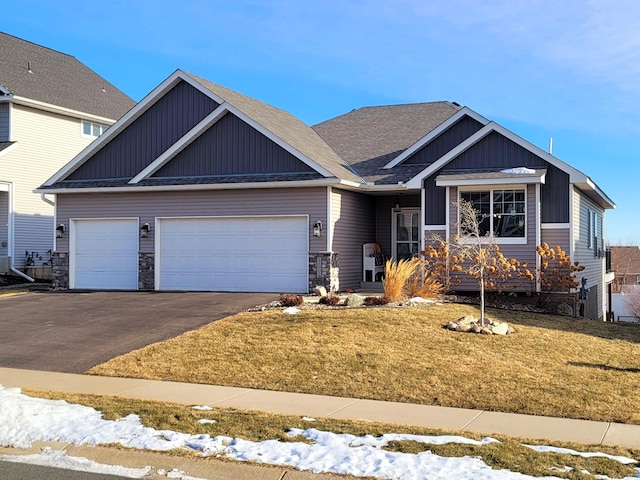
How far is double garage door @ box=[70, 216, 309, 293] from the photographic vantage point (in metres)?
21.3

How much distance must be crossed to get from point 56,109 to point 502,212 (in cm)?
1911

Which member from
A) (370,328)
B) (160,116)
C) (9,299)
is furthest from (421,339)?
(160,116)

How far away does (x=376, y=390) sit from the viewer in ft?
35.1

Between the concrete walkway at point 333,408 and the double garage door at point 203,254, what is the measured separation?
985cm

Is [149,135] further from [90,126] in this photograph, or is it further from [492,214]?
[492,214]

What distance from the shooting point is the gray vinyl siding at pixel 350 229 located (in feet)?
70.0

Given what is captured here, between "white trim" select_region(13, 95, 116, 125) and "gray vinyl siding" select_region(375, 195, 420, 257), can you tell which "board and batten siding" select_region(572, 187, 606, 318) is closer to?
"gray vinyl siding" select_region(375, 195, 420, 257)

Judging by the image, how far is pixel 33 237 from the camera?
1177 inches

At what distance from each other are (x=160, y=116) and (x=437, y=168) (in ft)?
29.5

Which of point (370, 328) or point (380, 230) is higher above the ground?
point (380, 230)

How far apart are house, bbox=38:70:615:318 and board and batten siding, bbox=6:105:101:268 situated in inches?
240

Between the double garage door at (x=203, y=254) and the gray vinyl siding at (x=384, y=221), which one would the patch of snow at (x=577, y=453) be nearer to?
the double garage door at (x=203, y=254)

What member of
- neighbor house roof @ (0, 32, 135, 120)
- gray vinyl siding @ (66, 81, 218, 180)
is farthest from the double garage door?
neighbor house roof @ (0, 32, 135, 120)

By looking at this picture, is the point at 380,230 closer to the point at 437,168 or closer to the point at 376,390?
the point at 437,168
